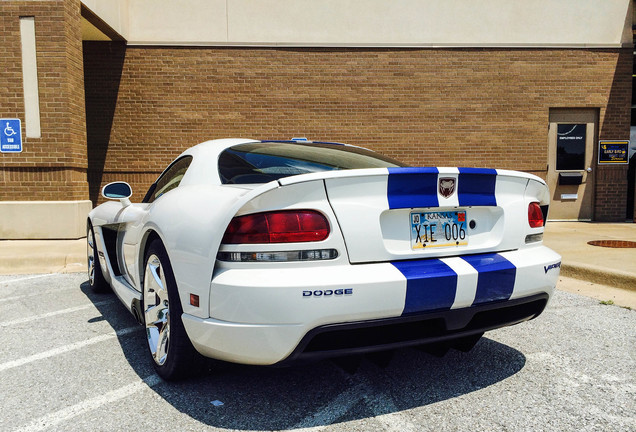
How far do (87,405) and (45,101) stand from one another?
23.8 feet

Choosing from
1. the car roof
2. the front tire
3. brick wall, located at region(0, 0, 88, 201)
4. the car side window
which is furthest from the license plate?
brick wall, located at region(0, 0, 88, 201)

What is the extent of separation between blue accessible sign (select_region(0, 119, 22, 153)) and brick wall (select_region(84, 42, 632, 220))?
2435mm

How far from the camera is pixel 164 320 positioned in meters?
2.75

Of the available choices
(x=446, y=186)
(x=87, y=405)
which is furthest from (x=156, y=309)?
(x=446, y=186)

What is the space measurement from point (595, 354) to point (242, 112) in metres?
8.80

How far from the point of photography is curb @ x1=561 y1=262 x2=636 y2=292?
496 centimetres

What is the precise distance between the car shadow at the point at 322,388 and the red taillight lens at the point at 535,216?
2.74 feet

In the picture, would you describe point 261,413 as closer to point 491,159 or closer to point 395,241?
point 395,241

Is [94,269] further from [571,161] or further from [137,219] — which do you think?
[571,161]

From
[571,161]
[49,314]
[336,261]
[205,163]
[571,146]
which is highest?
[571,146]

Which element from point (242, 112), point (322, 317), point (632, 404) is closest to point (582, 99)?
point (242, 112)

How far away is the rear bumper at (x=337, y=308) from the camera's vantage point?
212cm

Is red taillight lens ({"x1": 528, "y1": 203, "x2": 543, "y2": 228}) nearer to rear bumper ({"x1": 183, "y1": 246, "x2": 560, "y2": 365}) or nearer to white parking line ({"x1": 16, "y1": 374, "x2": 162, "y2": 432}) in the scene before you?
rear bumper ({"x1": 183, "y1": 246, "x2": 560, "y2": 365})

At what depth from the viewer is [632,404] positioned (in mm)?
2500
